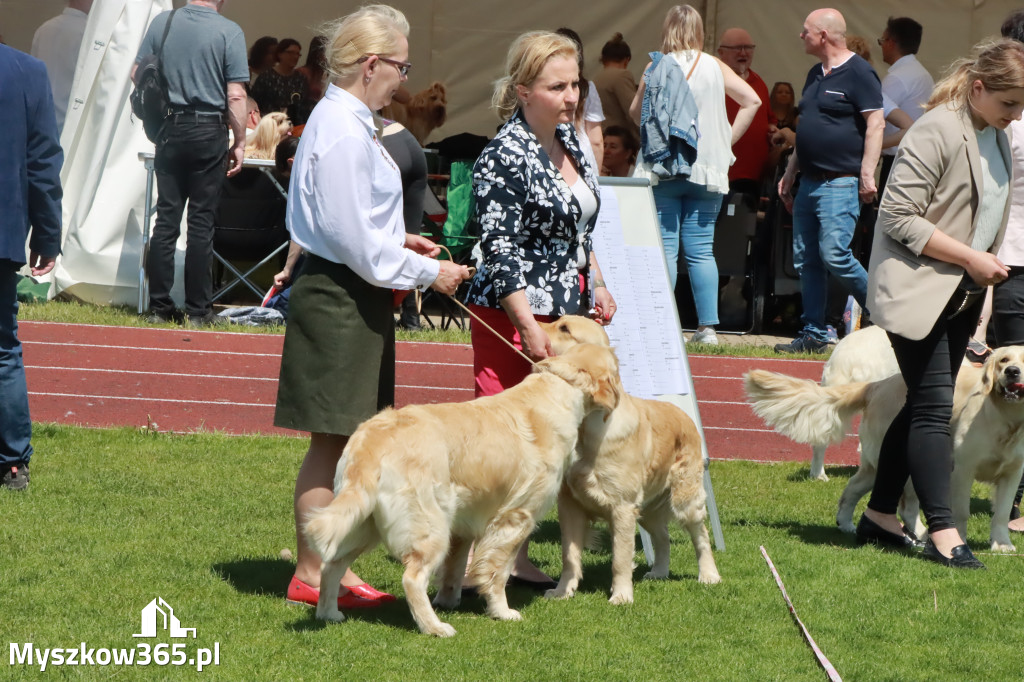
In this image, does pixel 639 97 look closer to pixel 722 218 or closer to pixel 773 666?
pixel 722 218

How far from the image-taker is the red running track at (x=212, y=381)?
823 centimetres

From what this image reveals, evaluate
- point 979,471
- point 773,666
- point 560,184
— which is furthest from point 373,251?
point 979,471

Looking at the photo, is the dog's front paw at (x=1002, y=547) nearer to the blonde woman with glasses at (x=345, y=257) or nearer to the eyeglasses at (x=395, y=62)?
the blonde woman with glasses at (x=345, y=257)

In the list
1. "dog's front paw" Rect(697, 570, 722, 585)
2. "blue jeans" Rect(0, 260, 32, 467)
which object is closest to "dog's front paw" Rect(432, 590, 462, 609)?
"dog's front paw" Rect(697, 570, 722, 585)

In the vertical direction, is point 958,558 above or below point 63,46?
below

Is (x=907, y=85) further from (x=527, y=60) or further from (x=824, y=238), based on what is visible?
(x=527, y=60)

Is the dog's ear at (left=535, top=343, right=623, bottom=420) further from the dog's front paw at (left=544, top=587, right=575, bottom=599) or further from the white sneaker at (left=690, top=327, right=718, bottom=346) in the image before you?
the white sneaker at (left=690, top=327, right=718, bottom=346)

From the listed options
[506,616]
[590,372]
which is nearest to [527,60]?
[590,372]

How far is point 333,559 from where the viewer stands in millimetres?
4195

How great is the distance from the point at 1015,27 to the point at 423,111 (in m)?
7.18

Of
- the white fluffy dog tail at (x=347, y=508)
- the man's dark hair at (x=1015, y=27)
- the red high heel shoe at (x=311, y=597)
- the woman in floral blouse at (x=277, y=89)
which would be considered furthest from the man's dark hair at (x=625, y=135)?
the white fluffy dog tail at (x=347, y=508)

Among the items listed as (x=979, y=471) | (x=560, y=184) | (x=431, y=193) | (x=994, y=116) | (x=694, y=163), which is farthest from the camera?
(x=431, y=193)

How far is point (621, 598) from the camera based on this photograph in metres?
4.92

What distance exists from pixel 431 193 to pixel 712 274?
8.98ft
